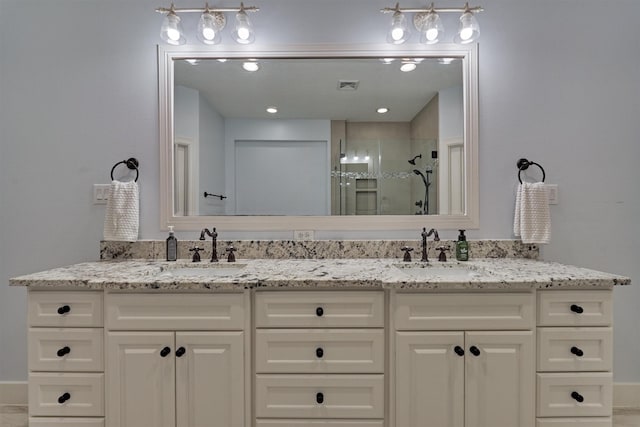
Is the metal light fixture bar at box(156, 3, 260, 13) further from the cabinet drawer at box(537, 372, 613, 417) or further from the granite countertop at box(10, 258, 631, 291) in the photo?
the cabinet drawer at box(537, 372, 613, 417)

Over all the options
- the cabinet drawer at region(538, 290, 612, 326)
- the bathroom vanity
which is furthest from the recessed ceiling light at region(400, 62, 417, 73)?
the cabinet drawer at region(538, 290, 612, 326)

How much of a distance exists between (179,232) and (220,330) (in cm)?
77

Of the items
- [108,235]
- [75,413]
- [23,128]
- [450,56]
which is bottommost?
[75,413]

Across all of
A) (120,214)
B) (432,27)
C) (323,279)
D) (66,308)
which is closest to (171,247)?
(120,214)

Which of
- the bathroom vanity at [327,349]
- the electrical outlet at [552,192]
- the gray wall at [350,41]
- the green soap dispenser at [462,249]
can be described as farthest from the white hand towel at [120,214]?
the electrical outlet at [552,192]

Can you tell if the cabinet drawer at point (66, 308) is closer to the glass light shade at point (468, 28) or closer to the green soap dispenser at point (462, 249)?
the green soap dispenser at point (462, 249)

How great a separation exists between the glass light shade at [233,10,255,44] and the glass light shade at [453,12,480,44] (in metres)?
1.15

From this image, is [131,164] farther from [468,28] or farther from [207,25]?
[468,28]

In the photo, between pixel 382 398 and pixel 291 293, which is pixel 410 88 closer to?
pixel 291 293

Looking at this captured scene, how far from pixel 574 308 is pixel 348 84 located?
151cm

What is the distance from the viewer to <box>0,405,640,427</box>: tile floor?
1.66 meters

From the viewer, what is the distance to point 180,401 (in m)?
1.26

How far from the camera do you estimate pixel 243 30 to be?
5.58ft

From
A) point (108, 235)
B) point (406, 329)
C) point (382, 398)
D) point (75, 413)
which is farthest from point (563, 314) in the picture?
point (108, 235)
